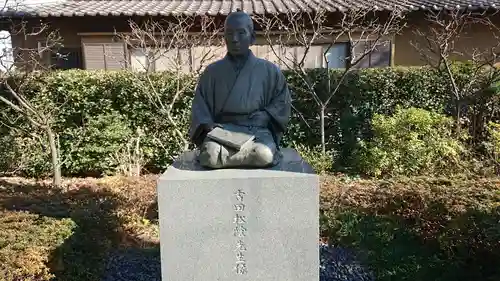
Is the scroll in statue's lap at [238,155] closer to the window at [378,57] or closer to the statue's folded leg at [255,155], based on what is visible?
the statue's folded leg at [255,155]

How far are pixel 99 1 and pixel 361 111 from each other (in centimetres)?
751

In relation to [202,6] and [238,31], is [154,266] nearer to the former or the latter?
[238,31]

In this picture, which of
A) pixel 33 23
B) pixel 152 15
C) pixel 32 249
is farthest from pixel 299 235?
pixel 33 23

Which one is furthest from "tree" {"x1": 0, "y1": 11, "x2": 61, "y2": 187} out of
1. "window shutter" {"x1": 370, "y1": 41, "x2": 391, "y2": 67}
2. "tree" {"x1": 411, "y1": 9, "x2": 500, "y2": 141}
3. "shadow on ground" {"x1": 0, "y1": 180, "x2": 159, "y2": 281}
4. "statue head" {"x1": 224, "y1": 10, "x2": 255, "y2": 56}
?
"tree" {"x1": 411, "y1": 9, "x2": 500, "y2": 141}

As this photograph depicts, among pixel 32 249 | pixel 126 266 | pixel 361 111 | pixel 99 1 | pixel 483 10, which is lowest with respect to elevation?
pixel 126 266

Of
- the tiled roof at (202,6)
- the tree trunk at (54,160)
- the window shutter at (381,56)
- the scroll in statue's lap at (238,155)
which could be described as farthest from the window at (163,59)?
the scroll in statue's lap at (238,155)

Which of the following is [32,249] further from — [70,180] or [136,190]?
[70,180]

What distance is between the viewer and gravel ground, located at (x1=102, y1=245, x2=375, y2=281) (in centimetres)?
438

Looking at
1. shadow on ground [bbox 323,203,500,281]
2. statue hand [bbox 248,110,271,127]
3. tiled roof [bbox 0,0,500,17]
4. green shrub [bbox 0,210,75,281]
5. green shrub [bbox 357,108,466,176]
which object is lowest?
shadow on ground [bbox 323,203,500,281]

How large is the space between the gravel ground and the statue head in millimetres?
2553

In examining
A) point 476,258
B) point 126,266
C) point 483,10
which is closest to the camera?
point 476,258

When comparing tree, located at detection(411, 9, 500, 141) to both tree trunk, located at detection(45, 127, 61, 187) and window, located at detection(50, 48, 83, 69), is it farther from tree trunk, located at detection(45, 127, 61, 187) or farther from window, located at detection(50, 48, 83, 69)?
window, located at detection(50, 48, 83, 69)

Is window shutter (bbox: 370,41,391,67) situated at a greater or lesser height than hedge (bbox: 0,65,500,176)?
greater

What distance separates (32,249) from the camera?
3781 millimetres
